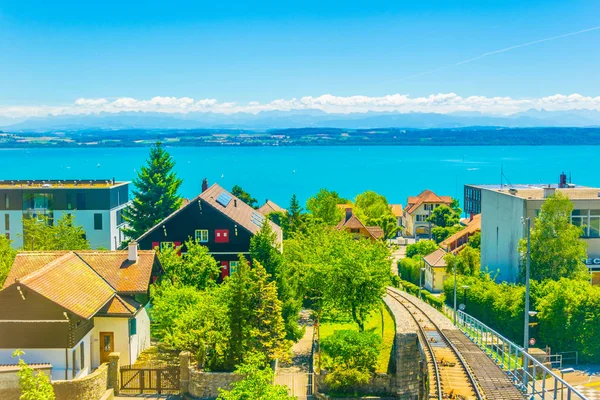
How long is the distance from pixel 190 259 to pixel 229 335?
1138 cm

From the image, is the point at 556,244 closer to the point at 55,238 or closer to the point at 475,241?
the point at 475,241

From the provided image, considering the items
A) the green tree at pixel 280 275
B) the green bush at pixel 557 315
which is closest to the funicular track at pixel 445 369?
the green tree at pixel 280 275

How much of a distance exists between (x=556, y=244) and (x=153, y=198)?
34.7 meters

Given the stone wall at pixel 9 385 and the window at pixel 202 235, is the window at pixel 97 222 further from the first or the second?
the stone wall at pixel 9 385

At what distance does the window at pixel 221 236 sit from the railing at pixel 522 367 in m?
16.0

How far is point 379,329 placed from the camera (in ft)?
126

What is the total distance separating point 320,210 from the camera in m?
74.0

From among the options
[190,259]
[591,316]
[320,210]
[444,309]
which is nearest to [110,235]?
[320,210]

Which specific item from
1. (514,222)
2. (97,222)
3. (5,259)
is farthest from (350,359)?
(97,222)

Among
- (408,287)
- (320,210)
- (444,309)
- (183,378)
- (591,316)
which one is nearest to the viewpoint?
(183,378)

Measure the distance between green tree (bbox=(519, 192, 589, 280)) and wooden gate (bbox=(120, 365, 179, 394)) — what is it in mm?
25749

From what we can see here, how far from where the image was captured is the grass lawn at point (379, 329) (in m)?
33.1

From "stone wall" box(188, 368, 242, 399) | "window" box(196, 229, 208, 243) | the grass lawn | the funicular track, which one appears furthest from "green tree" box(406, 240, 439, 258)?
"stone wall" box(188, 368, 242, 399)

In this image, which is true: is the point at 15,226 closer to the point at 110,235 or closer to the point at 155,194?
the point at 110,235
